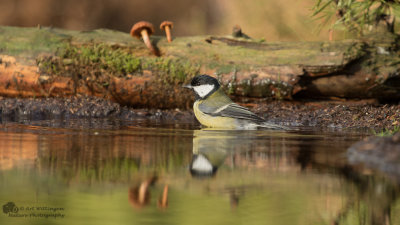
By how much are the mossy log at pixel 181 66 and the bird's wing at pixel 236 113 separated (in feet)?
6.11

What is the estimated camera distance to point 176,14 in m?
18.2

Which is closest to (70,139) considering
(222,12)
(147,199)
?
(147,199)

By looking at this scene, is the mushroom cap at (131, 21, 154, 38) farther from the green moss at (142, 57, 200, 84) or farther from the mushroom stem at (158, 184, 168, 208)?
the mushroom stem at (158, 184, 168, 208)

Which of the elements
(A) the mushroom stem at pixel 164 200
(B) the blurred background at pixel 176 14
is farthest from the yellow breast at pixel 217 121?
(B) the blurred background at pixel 176 14

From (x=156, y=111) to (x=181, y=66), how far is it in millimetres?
896

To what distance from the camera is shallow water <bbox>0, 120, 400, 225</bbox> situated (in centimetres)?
279

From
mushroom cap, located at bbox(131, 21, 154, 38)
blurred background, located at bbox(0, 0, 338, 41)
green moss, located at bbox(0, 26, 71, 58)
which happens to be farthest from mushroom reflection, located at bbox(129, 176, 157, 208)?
blurred background, located at bbox(0, 0, 338, 41)

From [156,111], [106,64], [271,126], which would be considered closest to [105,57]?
[106,64]

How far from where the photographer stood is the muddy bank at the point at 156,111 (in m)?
8.20

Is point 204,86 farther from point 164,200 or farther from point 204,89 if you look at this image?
point 164,200

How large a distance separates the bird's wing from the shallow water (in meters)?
1.19

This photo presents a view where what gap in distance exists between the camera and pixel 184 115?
30.6 ft

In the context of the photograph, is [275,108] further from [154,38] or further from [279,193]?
[279,193]

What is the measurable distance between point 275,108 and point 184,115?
5.13 ft
